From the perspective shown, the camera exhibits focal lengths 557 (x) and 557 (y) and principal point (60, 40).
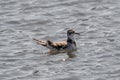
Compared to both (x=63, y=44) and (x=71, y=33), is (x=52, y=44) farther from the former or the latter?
(x=71, y=33)

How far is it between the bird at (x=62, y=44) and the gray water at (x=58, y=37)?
0.33m

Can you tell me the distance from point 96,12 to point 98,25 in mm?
1809

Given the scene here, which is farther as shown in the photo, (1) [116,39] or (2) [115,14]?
(2) [115,14]

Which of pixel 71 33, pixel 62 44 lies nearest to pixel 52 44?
pixel 62 44

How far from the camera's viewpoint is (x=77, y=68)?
21359 millimetres

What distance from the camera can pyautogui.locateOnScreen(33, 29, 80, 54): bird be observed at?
78.4 feet

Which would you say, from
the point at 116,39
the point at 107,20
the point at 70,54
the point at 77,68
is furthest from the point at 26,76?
the point at 107,20

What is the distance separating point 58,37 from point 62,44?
1106mm

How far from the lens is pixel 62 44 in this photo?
79.7 ft

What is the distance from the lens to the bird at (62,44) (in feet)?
78.4

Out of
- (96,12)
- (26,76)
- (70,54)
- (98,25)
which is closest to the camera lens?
(26,76)

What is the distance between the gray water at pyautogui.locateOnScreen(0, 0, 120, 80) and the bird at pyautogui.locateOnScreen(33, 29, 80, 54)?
1.07 feet

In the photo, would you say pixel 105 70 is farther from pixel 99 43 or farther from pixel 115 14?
pixel 115 14

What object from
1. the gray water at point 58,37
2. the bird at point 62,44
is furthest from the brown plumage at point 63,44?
the gray water at point 58,37
